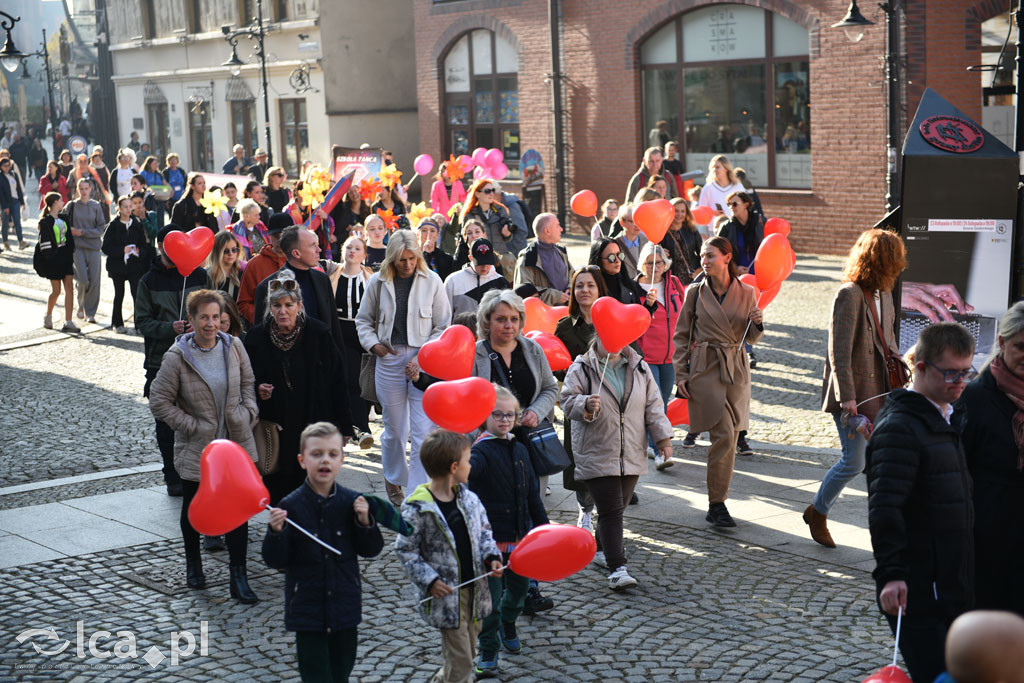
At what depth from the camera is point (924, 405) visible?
4762 millimetres

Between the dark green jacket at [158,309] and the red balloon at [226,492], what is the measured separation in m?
3.65

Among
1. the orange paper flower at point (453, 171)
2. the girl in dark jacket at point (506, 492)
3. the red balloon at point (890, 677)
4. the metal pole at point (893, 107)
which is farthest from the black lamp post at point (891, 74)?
the red balloon at point (890, 677)

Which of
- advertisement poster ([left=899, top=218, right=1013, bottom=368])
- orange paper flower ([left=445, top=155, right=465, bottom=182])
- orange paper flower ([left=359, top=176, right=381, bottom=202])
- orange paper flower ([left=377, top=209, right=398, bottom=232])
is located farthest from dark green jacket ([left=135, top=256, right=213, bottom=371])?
orange paper flower ([left=445, top=155, right=465, bottom=182])

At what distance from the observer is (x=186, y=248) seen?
30.6 ft

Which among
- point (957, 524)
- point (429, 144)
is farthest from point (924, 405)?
point (429, 144)

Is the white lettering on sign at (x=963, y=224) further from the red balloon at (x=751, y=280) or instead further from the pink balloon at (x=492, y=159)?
the pink balloon at (x=492, y=159)

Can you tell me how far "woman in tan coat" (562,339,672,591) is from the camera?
7309 millimetres

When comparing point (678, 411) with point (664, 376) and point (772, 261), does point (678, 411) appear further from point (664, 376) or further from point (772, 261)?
point (772, 261)

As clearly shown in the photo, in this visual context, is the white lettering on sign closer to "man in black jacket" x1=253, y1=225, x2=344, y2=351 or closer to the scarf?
the scarf

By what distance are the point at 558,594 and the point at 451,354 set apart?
148 cm

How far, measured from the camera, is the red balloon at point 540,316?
9.09 m

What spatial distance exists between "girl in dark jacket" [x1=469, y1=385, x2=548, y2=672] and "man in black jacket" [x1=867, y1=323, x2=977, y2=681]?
2.08 metres

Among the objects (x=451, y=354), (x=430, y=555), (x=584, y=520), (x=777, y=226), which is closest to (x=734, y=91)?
(x=777, y=226)

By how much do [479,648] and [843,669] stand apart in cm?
170
